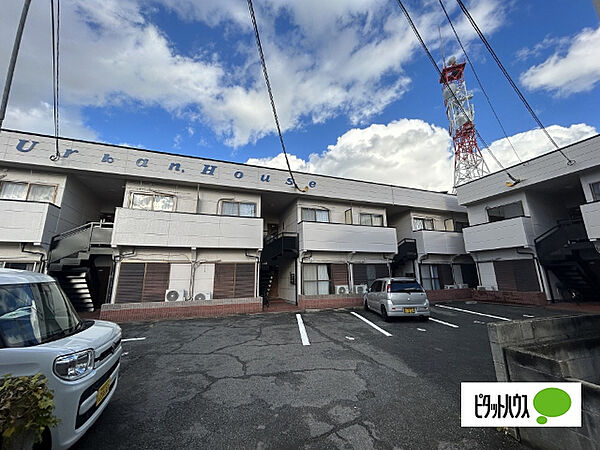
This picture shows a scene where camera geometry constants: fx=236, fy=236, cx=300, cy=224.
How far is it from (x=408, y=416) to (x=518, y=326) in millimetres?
1912

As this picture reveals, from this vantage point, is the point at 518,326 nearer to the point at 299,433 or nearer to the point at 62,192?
the point at 299,433

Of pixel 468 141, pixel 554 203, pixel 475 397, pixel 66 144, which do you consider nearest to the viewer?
pixel 475 397

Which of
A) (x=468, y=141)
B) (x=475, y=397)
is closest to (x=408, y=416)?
(x=475, y=397)

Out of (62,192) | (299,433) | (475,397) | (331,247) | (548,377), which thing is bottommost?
(299,433)

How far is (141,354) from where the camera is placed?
18.7 feet

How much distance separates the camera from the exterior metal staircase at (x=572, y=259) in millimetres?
11523

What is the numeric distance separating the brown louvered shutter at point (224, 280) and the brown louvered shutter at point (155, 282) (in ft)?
7.13

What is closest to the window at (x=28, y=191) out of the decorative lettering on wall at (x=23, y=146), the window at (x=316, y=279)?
the decorative lettering on wall at (x=23, y=146)

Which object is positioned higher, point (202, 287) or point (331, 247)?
point (331, 247)

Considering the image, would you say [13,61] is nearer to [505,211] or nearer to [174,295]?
[174,295]

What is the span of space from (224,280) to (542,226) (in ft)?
58.9

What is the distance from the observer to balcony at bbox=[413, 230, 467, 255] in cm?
1567

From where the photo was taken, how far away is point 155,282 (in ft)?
35.2

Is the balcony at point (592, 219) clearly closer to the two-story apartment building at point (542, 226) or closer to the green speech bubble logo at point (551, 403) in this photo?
the two-story apartment building at point (542, 226)
